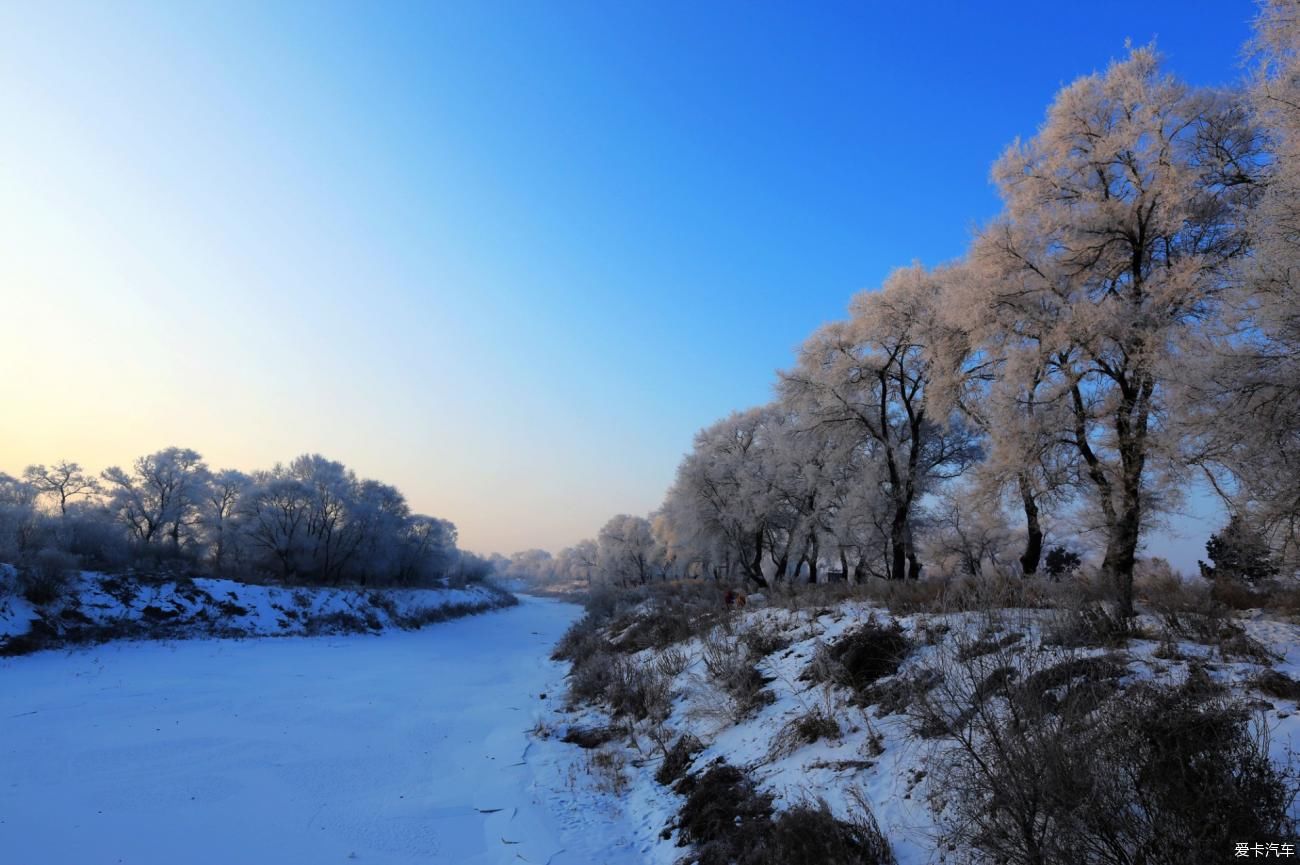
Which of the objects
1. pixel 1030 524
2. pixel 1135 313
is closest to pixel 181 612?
pixel 1030 524

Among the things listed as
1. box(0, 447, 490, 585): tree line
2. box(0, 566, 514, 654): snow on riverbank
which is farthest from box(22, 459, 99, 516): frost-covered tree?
box(0, 566, 514, 654): snow on riverbank

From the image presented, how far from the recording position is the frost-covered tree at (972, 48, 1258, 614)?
10.9 meters

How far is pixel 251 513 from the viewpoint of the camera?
56.0 meters

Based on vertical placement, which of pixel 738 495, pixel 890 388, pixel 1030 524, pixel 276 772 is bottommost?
pixel 276 772

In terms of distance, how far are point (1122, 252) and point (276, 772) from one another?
1782 centimetres

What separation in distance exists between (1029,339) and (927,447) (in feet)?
40.7

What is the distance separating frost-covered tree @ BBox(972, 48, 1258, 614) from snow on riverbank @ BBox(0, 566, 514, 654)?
28.3 metres

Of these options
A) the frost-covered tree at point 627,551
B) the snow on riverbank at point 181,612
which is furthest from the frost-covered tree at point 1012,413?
the frost-covered tree at point 627,551

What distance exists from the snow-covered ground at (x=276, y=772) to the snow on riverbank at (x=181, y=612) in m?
2.45

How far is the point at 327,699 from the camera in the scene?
14781mm

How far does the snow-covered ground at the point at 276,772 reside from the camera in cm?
679

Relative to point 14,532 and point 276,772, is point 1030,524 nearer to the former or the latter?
point 276,772

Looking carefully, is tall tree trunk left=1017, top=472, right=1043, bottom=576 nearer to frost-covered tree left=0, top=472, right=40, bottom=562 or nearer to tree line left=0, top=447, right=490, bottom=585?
frost-covered tree left=0, top=472, right=40, bottom=562

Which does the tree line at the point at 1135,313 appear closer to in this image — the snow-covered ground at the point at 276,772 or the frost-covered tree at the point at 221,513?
the snow-covered ground at the point at 276,772
